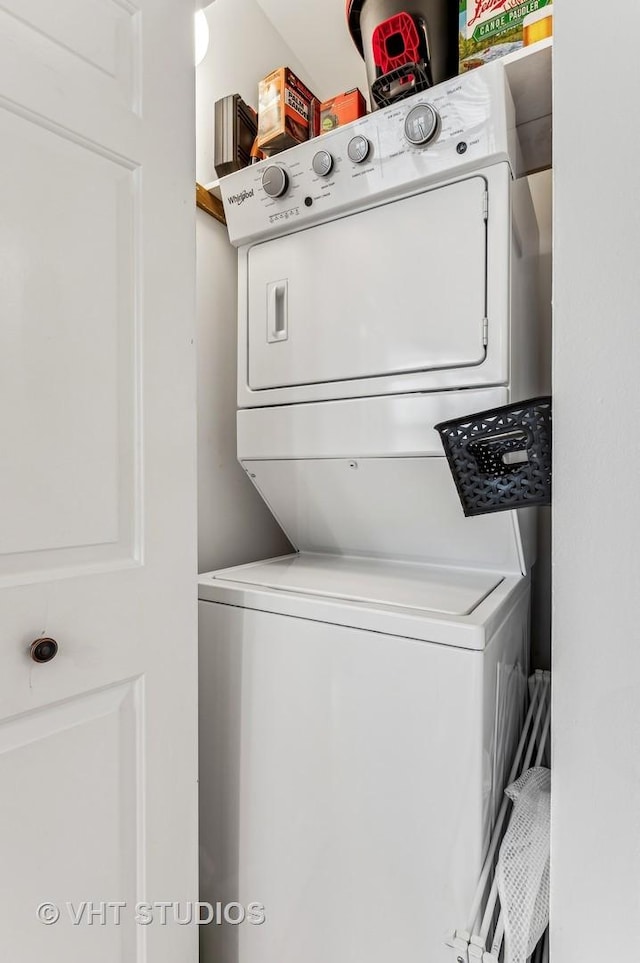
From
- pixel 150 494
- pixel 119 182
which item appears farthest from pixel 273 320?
pixel 150 494

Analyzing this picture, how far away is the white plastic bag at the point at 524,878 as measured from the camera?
0.85 metres

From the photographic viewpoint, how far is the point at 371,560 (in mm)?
1601

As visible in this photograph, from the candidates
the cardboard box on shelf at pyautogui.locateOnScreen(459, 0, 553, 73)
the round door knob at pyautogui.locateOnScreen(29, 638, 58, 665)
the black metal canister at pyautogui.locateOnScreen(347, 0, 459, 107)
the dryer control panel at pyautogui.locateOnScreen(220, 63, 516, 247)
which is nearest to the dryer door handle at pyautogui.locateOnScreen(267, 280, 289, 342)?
the dryer control panel at pyautogui.locateOnScreen(220, 63, 516, 247)

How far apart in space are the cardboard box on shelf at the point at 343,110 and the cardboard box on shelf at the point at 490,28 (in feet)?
1.02

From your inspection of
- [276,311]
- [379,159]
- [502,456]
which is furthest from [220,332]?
[502,456]

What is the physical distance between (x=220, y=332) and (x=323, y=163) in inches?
24.4

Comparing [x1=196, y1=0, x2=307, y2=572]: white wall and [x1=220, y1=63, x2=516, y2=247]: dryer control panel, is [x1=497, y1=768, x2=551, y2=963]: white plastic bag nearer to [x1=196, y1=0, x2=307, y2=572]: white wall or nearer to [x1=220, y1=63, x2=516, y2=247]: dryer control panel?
[x1=196, y1=0, x2=307, y2=572]: white wall

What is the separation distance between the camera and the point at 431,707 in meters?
0.97

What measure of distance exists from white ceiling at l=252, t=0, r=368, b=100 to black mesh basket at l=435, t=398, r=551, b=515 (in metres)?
1.69

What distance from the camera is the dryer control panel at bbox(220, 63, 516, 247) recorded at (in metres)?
1.14

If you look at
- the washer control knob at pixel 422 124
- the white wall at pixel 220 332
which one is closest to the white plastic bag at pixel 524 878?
the white wall at pixel 220 332

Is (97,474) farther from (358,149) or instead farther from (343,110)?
(343,110)

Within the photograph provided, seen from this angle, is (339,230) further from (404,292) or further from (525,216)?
(525,216)

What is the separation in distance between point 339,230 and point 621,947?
1562mm
